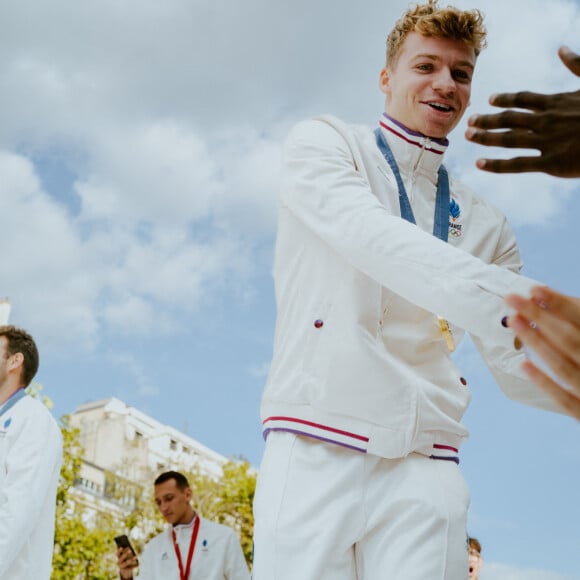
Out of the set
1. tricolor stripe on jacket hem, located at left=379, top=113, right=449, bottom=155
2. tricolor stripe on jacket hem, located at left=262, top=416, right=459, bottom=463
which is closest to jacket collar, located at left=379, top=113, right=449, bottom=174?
tricolor stripe on jacket hem, located at left=379, top=113, right=449, bottom=155

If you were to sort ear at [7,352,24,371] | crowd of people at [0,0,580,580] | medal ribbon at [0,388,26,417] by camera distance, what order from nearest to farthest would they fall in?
crowd of people at [0,0,580,580], medal ribbon at [0,388,26,417], ear at [7,352,24,371]

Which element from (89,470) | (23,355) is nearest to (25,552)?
(23,355)

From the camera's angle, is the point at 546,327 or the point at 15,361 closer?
the point at 546,327

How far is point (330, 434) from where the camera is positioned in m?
2.58

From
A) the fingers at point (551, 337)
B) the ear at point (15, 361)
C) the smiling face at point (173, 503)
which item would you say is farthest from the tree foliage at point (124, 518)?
the fingers at point (551, 337)

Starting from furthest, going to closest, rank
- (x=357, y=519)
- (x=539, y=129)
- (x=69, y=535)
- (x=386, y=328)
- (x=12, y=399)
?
(x=69, y=535)
(x=12, y=399)
(x=386, y=328)
(x=357, y=519)
(x=539, y=129)

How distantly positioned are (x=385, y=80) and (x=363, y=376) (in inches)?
45.5

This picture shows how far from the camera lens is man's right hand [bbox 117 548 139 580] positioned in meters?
9.10

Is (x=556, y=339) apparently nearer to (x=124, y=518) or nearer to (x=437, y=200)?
(x=437, y=200)

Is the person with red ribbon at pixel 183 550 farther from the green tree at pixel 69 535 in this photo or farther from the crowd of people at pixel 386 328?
the green tree at pixel 69 535

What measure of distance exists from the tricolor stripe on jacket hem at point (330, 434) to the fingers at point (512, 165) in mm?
920

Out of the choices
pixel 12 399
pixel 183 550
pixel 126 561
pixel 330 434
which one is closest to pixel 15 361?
pixel 12 399

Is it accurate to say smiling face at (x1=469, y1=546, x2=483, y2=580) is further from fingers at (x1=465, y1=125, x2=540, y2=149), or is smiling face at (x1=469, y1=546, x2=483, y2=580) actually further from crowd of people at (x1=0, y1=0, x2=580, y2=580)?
fingers at (x1=465, y1=125, x2=540, y2=149)

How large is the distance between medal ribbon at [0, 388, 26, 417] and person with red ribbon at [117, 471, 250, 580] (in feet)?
11.5
